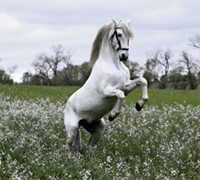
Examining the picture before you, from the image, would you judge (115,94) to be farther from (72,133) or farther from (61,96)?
(61,96)

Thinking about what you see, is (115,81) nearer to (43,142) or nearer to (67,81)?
(43,142)

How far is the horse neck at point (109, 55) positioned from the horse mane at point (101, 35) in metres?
0.17

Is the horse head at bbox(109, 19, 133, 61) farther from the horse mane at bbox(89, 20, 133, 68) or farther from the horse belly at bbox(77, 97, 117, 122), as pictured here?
the horse belly at bbox(77, 97, 117, 122)

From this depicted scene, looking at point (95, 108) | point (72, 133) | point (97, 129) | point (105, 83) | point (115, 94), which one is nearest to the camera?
point (115, 94)

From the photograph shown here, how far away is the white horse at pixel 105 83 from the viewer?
4.82 m

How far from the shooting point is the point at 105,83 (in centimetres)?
492

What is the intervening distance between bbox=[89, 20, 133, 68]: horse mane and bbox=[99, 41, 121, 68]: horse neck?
17cm

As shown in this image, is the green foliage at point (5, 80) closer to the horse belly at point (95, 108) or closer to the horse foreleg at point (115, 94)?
the horse belly at point (95, 108)

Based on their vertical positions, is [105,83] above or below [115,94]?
above

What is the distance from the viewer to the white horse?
482 cm

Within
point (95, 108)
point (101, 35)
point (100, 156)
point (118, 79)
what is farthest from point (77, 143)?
point (101, 35)

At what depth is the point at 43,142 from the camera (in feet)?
21.2

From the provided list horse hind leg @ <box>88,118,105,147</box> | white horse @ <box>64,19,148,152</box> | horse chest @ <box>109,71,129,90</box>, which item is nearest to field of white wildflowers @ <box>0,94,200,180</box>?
horse hind leg @ <box>88,118,105,147</box>

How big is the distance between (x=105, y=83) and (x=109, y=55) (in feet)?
2.08
